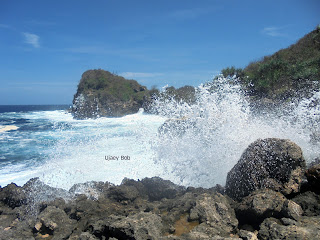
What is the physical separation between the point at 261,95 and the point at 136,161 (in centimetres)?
1132

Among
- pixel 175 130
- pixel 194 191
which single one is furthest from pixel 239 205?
pixel 175 130

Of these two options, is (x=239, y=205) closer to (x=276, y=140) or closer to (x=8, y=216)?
(x=276, y=140)

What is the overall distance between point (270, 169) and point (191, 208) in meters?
1.75

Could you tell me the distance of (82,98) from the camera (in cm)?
3944

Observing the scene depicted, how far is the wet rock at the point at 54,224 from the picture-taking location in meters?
4.46

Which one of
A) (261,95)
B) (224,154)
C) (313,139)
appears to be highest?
(261,95)

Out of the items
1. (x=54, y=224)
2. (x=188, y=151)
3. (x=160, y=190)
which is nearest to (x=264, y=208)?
(x=160, y=190)

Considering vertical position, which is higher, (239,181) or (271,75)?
(271,75)

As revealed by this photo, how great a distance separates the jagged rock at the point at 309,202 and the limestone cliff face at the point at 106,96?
30424mm

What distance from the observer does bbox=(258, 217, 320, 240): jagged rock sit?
301 centimetres

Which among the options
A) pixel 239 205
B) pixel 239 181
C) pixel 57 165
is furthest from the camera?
pixel 57 165

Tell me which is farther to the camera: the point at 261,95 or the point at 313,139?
the point at 261,95

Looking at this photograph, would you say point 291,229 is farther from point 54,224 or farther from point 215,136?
point 215,136

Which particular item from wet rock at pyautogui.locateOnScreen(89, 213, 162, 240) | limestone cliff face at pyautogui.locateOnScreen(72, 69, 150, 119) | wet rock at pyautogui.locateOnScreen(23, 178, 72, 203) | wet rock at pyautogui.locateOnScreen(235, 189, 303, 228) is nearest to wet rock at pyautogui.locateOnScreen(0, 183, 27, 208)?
wet rock at pyautogui.locateOnScreen(23, 178, 72, 203)
